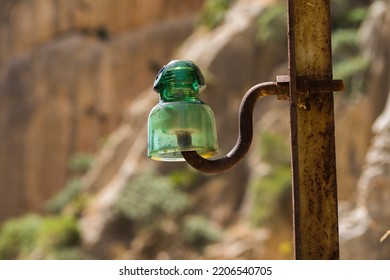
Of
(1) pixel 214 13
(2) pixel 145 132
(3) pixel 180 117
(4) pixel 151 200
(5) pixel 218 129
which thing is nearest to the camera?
(3) pixel 180 117

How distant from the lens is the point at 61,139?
3306 cm

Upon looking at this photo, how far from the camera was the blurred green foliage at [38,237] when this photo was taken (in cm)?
2158

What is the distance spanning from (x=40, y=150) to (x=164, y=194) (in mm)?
12343

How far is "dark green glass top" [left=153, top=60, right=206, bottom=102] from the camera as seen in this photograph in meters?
3.03

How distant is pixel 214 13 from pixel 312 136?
24.0 metres

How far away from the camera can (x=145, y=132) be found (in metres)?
23.7

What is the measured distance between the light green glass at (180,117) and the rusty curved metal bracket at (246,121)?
0.07 feet

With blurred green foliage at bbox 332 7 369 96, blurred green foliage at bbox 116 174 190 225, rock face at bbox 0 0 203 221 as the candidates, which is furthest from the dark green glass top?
rock face at bbox 0 0 203 221

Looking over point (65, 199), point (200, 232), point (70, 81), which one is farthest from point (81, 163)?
point (200, 232)

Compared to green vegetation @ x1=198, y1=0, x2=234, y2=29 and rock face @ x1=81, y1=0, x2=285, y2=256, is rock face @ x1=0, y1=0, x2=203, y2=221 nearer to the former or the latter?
green vegetation @ x1=198, y1=0, x2=234, y2=29

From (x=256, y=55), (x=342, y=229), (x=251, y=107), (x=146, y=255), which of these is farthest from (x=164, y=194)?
(x=251, y=107)

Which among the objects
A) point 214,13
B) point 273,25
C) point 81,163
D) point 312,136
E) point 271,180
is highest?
point 214,13

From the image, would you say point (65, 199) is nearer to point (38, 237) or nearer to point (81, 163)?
point (81, 163)

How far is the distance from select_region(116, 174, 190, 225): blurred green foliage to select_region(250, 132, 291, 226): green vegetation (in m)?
2.26
